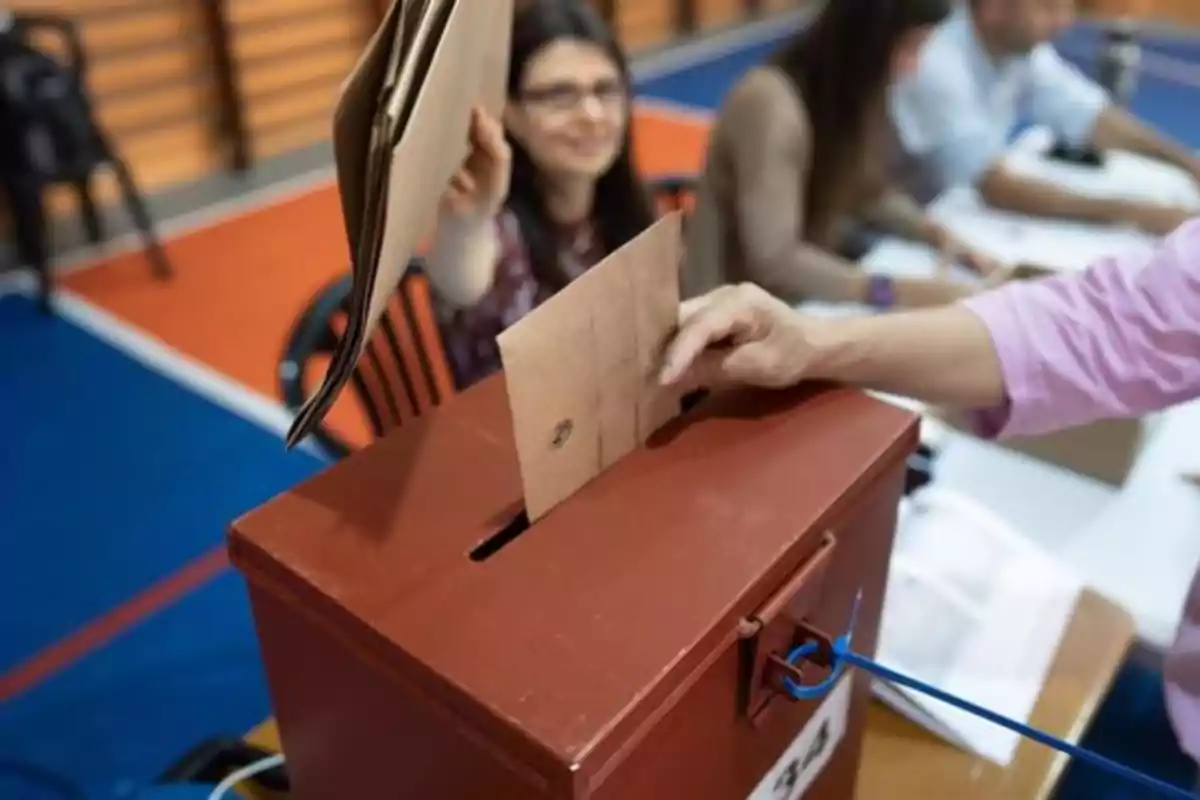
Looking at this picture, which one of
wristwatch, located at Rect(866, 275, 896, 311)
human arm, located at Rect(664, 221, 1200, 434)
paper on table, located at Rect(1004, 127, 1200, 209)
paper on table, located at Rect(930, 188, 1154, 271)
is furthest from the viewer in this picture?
paper on table, located at Rect(1004, 127, 1200, 209)

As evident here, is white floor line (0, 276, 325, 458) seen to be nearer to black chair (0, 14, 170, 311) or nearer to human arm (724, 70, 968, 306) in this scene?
black chair (0, 14, 170, 311)

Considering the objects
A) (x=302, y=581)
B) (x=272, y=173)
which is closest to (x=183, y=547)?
(x=302, y=581)

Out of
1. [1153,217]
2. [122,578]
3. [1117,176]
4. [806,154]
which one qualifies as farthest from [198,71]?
[1153,217]

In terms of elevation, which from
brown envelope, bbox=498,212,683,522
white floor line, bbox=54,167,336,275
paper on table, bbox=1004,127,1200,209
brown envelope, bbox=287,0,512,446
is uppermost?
brown envelope, bbox=287,0,512,446

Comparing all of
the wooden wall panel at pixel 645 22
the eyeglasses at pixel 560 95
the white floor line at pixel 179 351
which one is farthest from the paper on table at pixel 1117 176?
the wooden wall panel at pixel 645 22

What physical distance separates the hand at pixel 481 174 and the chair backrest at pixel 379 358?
0.17m

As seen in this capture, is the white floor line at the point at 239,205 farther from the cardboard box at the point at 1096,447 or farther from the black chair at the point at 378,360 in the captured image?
the cardboard box at the point at 1096,447

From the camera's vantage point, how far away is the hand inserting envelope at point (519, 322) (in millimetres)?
521

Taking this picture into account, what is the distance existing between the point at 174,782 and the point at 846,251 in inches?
56.4

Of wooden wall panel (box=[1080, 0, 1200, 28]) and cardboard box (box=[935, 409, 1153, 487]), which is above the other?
cardboard box (box=[935, 409, 1153, 487])

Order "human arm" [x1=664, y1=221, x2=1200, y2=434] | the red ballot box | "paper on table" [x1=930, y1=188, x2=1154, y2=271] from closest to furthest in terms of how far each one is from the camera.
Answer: the red ballot box
"human arm" [x1=664, y1=221, x2=1200, y2=434]
"paper on table" [x1=930, y1=188, x2=1154, y2=271]

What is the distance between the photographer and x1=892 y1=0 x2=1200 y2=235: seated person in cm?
195

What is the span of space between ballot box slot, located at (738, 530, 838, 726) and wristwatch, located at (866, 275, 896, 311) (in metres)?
0.99

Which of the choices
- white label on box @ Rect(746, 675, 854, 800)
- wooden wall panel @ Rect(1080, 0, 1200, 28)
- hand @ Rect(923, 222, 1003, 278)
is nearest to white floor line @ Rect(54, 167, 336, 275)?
hand @ Rect(923, 222, 1003, 278)
